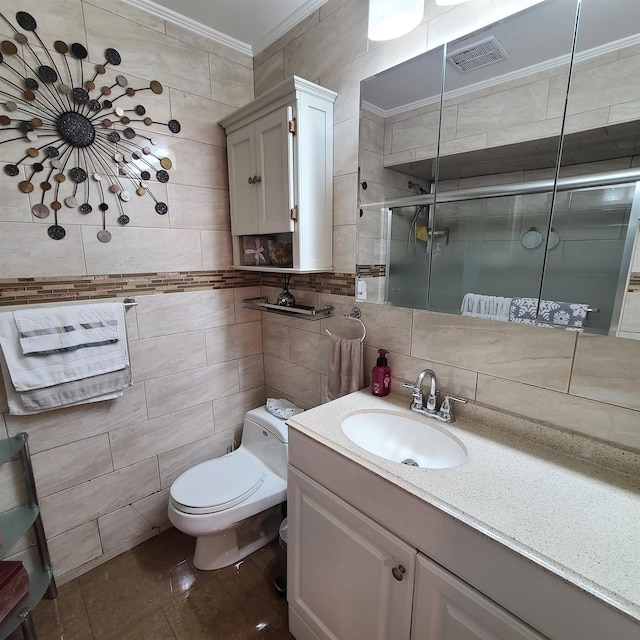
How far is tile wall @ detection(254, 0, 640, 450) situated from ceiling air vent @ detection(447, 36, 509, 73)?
0.19ft

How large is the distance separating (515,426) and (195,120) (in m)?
1.92

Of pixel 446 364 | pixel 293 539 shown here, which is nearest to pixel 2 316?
pixel 293 539

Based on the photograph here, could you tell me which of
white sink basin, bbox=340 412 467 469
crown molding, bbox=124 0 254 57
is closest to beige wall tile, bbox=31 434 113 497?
white sink basin, bbox=340 412 467 469

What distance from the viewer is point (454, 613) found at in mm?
798

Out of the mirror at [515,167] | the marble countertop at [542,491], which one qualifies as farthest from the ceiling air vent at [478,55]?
the marble countertop at [542,491]

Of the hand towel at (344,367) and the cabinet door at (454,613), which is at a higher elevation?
the hand towel at (344,367)

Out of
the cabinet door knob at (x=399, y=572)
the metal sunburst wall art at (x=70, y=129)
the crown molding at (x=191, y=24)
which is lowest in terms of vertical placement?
the cabinet door knob at (x=399, y=572)

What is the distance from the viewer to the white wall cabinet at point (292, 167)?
1.41 m

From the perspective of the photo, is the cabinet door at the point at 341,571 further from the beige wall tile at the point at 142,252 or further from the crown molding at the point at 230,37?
the crown molding at the point at 230,37

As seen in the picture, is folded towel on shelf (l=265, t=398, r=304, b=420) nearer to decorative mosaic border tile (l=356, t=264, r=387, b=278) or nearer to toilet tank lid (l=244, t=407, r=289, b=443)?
toilet tank lid (l=244, t=407, r=289, b=443)

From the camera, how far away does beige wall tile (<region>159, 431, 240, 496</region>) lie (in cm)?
184

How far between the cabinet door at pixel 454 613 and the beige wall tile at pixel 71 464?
1461 millimetres

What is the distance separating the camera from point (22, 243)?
4.40ft

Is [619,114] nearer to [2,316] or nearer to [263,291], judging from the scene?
[263,291]
